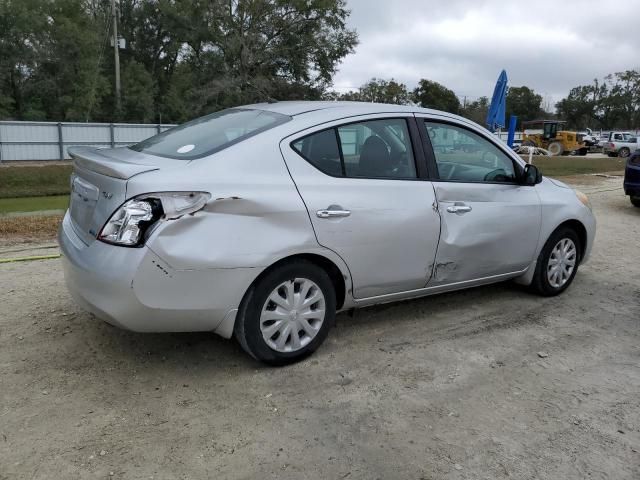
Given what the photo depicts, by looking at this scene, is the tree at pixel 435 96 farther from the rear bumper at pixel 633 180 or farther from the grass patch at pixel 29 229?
the grass patch at pixel 29 229

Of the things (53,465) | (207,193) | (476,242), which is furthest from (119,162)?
(476,242)

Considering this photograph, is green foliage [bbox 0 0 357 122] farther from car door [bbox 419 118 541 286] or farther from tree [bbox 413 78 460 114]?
car door [bbox 419 118 541 286]

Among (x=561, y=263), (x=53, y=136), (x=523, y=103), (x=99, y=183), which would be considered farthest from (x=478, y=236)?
(x=523, y=103)

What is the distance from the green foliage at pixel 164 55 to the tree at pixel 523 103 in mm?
51984

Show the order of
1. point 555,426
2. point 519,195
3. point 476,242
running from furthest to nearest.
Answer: point 519,195 → point 476,242 → point 555,426

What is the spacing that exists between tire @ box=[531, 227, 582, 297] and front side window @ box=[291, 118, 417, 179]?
168 cm

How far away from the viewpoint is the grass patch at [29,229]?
688 centimetres

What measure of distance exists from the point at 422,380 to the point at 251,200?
4.91 feet

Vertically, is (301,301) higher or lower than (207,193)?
lower

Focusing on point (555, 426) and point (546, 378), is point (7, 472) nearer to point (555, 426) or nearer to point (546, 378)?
point (555, 426)

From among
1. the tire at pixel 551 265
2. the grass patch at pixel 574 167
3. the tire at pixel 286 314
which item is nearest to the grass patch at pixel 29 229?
the tire at pixel 286 314

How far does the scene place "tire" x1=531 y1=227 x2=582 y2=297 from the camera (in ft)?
16.2

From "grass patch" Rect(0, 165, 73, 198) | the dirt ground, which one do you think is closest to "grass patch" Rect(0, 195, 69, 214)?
"grass patch" Rect(0, 165, 73, 198)

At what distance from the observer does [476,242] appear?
4.27m
